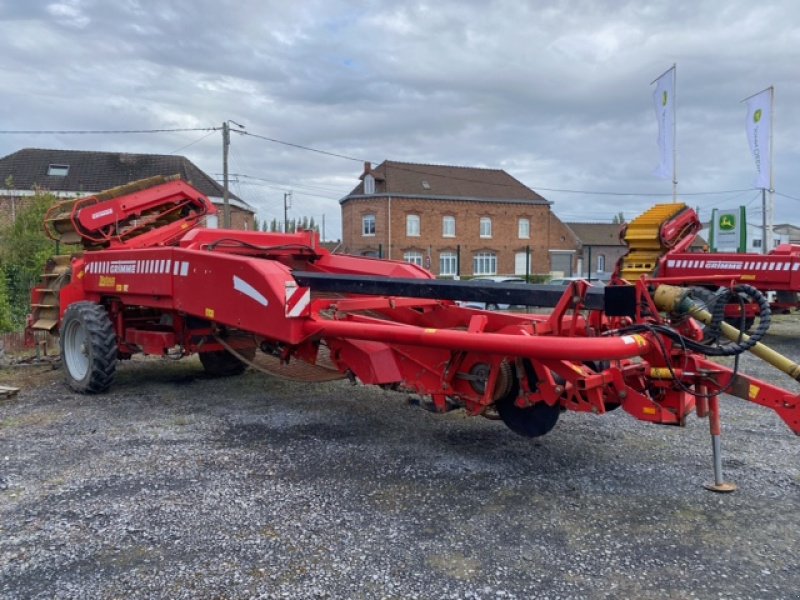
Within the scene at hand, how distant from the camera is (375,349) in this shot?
15.3 ft

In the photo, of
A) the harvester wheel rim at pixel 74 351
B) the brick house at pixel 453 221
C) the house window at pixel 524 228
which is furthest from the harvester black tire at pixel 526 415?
the house window at pixel 524 228

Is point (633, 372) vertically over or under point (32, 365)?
over

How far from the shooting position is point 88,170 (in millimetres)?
35000

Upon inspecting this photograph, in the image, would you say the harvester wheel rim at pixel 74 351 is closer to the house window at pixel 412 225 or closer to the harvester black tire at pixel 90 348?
the harvester black tire at pixel 90 348

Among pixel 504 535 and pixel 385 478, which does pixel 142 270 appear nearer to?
pixel 385 478

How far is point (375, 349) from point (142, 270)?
2.88 meters

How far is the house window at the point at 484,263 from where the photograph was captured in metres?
48.1

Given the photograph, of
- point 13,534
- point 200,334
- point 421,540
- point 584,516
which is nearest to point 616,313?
point 584,516

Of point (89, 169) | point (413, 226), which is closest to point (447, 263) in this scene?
point (413, 226)

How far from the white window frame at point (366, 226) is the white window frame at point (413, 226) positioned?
2.33 m

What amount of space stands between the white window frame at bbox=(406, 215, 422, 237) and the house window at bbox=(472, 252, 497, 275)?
4762 millimetres

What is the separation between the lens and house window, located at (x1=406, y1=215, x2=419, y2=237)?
151ft

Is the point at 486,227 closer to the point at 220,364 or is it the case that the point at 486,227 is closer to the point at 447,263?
the point at 447,263

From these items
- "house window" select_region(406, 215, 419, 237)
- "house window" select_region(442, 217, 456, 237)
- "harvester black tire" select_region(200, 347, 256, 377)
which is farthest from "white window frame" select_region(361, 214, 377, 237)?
"harvester black tire" select_region(200, 347, 256, 377)
